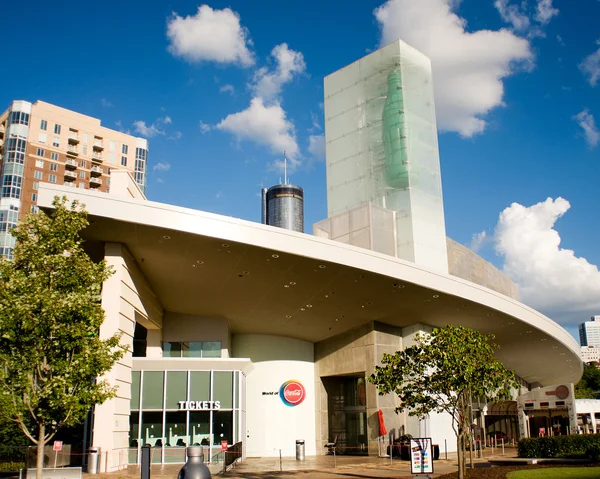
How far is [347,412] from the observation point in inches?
1766

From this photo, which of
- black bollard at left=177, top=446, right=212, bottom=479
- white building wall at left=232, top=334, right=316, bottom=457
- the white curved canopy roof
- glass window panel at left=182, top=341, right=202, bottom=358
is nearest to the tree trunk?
black bollard at left=177, top=446, right=212, bottom=479

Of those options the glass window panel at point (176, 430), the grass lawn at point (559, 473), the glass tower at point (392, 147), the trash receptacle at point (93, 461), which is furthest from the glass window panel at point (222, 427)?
the glass tower at point (392, 147)

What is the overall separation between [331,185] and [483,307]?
20.9 meters

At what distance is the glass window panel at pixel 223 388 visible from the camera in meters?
34.0

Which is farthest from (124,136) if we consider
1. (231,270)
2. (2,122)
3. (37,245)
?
(37,245)

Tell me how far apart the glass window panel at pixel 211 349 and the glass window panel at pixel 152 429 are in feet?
25.8

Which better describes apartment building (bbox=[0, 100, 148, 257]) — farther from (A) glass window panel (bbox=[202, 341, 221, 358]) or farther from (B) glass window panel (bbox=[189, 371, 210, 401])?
(B) glass window panel (bbox=[189, 371, 210, 401])

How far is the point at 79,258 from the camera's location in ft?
58.5

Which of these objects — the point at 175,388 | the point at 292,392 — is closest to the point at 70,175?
the point at 292,392

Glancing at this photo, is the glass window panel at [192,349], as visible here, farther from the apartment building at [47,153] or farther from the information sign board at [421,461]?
the apartment building at [47,153]

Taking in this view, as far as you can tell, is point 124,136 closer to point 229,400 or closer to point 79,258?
point 229,400

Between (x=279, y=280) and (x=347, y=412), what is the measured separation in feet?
57.7

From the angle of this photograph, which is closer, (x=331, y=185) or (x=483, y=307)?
(x=483, y=307)

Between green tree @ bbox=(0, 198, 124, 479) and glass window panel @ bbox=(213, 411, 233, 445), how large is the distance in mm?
16984
